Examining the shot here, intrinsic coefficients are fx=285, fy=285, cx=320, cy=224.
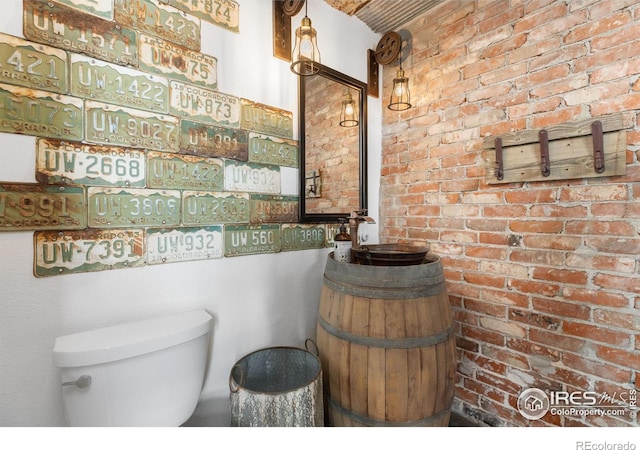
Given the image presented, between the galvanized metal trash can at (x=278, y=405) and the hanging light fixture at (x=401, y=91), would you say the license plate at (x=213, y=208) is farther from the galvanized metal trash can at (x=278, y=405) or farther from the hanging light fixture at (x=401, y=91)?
the hanging light fixture at (x=401, y=91)

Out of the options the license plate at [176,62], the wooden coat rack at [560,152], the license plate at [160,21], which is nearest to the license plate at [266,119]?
the license plate at [176,62]

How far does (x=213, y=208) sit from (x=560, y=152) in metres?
1.42

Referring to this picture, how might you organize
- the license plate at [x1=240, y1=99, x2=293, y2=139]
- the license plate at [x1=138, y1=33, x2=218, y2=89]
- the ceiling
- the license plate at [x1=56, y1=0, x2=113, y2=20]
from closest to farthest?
the license plate at [x1=56, y1=0, x2=113, y2=20]
the license plate at [x1=138, y1=33, x2=218, y2=89]
the license plate at [x1=240, y1=99, x2=293, y2=139]
the ceiling

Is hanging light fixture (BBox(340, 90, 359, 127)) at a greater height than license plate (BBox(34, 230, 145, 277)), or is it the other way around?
hanging light fixture (BBox(340, 90, 359, 127))

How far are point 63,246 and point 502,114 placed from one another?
177cm

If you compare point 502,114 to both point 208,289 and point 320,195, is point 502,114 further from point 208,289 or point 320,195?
point 208,289

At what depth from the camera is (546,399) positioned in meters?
1.19

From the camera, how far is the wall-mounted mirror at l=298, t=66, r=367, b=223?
1.44 m

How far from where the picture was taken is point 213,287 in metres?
1.16

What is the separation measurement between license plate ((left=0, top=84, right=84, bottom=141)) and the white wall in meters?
0.04

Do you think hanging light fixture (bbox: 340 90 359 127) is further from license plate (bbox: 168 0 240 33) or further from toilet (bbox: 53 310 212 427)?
toilet (bbox: 53 310 212 427)

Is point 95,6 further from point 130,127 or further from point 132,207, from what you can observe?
point 132,207

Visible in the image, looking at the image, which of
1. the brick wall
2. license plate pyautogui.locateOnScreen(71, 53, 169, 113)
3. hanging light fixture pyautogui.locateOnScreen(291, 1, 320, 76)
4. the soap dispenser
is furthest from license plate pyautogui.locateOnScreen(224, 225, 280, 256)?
the brick wall
